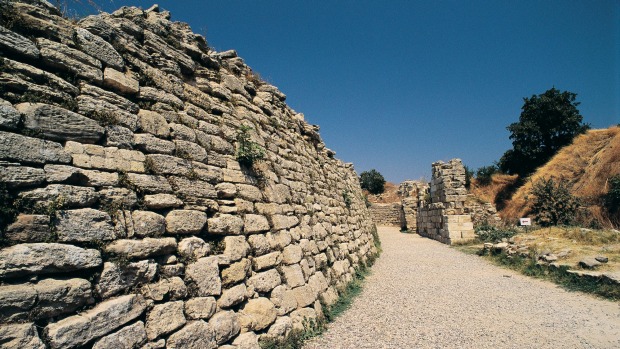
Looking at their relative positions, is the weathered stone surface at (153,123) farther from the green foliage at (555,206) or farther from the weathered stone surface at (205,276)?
the green foliage at (555,206)

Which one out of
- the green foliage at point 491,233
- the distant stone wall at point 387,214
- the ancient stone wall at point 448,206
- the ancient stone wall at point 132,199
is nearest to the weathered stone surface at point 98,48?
the ancient stone wall at point 132,199

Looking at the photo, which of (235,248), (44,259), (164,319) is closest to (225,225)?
(235,248)

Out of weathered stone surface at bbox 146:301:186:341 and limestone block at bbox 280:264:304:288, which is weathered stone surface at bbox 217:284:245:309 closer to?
weathered stone surface at bbox 146:301:186:341

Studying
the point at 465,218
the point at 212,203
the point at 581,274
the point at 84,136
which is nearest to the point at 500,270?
the point at 581,274

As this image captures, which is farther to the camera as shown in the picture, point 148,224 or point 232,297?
point 232,297

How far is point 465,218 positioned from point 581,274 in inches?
341

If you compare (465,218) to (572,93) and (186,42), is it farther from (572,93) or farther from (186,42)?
(572,93)

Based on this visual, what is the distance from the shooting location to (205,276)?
365 centimetres

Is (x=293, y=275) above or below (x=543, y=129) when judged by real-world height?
below

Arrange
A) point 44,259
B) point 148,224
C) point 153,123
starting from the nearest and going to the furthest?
point 44,259 → point 148,224 → point 153,123

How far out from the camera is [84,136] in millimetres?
3102

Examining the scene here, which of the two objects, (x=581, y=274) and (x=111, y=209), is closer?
(x=111, y=209)

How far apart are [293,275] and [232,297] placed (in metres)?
1.40

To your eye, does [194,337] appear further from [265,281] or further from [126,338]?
[265,281]
